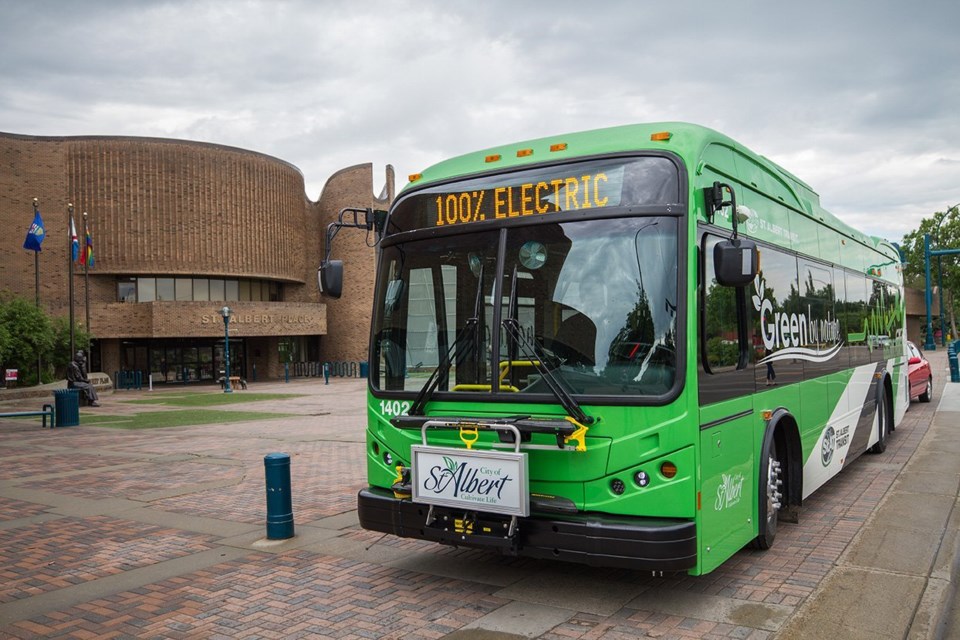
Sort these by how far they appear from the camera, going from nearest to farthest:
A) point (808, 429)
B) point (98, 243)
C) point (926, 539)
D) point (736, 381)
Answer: point (736, 381)
point (926, 539)
point (808, 429)
point (98, 243)

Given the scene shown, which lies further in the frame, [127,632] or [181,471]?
[181,471]

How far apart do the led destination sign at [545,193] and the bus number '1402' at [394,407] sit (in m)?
1.32

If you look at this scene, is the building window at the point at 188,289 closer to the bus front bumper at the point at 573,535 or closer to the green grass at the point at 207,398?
the green grass at the point at 207,398

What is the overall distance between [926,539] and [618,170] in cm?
428

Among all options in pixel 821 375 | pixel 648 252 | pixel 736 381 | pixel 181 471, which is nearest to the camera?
pixel 648 252

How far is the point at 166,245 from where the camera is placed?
42500mm

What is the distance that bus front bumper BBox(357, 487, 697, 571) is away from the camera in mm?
4543

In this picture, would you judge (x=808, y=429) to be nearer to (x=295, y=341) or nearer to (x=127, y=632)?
(x=127, y=632)

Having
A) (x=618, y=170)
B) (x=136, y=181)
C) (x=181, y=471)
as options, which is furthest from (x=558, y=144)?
(x=136, y=181)

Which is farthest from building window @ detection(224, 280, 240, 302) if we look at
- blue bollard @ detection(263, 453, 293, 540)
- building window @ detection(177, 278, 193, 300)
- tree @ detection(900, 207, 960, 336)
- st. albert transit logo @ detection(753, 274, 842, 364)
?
tree @ detection(900, 207, 960, 336)

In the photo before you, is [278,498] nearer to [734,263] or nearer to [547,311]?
[547,311]

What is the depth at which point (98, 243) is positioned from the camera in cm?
4128

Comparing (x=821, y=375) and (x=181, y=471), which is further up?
(x=821, y=375)

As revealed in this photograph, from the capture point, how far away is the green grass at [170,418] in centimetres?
1963
